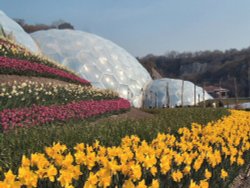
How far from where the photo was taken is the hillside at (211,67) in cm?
10956

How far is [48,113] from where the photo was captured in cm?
1313

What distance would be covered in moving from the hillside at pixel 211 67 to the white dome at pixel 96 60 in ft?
194

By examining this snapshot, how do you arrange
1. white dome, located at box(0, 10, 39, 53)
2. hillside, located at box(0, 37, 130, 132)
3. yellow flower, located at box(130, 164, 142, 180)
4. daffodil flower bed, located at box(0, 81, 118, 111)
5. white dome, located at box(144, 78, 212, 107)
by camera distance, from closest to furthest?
yellow flower, located at box(130, 164, 142, 180)
hillside, located at box(0, 37, 130, 132)
daffodil flower bed, located at box(0, 81, 118, 111)
white dome, located at box(0, 10, 39, 53)
white dome, located at box(144, 78, 212, 107)

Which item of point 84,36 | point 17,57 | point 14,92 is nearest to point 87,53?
point 84,36

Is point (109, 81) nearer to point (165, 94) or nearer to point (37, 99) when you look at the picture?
point (165, 94)

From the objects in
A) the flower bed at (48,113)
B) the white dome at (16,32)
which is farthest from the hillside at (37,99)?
the white dome at (16,32)

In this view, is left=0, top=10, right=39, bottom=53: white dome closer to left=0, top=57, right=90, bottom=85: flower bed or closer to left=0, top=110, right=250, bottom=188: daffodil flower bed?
left=0, top=57, right=90, bottom=85: flower bed

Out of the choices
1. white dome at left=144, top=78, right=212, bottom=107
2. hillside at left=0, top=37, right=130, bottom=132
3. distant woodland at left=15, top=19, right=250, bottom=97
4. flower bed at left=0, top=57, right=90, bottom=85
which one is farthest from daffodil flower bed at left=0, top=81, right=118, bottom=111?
distant woodland at left=15, top=19, right=250, bottom=97

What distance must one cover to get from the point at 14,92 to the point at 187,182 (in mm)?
9595

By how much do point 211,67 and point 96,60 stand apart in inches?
3723

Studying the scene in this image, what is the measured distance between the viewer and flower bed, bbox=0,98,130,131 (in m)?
11.6

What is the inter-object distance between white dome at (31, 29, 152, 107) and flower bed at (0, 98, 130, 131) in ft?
75.9

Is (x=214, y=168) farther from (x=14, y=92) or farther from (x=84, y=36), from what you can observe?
(x=84, y=36)

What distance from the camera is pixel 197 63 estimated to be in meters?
156
